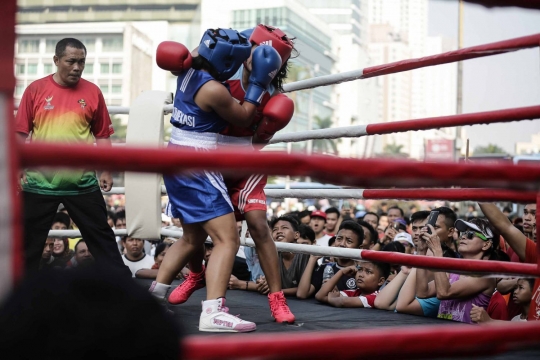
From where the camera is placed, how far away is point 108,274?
36.7 inches

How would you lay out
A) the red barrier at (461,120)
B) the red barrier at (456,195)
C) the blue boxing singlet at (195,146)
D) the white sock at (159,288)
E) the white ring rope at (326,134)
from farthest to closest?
the white ring rope at (326,134), the white sock at (159,288), the blue boxing singlet at (195,146), the red barrier at (456,195), the red barrier at (461,120)

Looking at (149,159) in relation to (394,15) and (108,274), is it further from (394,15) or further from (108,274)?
(394,15)

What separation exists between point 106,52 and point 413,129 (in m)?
70.2

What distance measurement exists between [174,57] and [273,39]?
436mm

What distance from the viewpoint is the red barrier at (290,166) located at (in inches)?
38.8

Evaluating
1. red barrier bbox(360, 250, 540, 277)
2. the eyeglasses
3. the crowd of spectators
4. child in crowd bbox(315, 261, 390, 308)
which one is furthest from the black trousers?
the eyeglasses

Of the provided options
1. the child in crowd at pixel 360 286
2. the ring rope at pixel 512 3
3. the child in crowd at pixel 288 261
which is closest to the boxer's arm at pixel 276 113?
the child in crowd at pixel 360 286

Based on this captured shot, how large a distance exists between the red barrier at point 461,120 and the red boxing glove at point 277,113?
0.39 meters

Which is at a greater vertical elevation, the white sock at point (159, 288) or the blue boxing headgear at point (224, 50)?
the blue boxing headgear at point (224, 50)

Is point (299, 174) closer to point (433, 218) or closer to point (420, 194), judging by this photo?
point (420, 194)

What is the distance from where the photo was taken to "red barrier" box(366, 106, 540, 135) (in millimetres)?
2102

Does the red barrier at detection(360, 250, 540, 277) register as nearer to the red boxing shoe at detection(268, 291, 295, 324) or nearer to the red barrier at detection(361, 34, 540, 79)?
the red boxing shoe at detection(268, 291, 295, 324)

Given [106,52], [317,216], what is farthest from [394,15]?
[317,216]

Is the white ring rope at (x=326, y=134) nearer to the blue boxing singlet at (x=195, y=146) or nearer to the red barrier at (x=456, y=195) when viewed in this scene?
the red barrier at (x=456, y=195)
